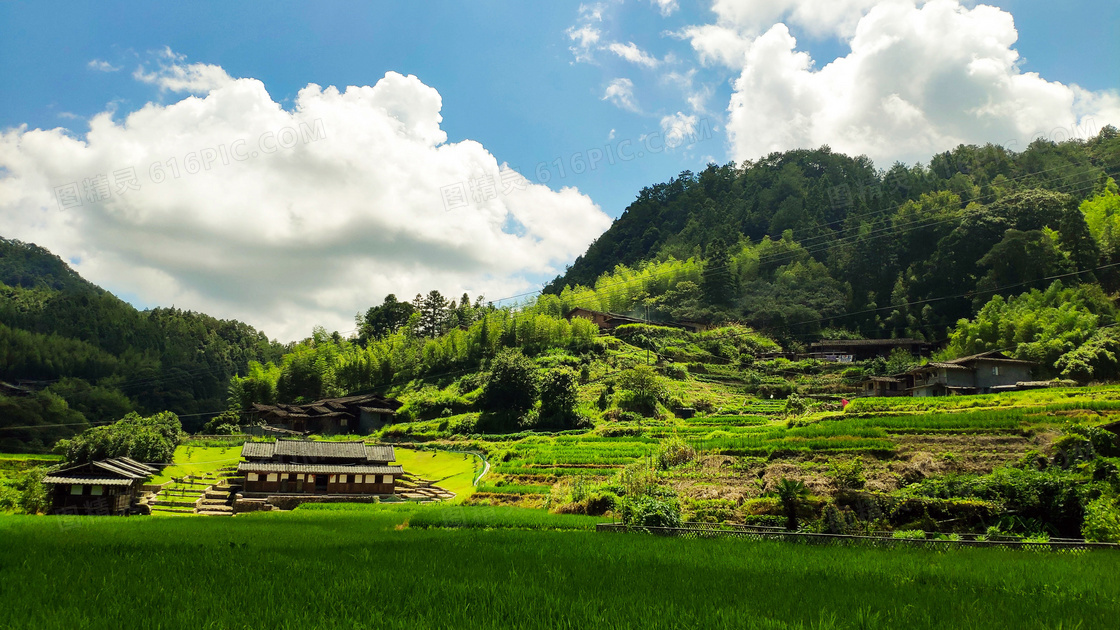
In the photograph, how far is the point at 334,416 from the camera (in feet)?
188

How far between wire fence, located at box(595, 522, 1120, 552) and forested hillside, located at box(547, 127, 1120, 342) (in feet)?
204

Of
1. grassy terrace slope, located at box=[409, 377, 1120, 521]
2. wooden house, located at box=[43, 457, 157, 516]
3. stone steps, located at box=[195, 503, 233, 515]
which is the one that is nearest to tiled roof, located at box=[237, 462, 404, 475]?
stone steps, located at box=[195, 503, 233, 515]

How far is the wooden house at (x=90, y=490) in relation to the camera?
93.2ft

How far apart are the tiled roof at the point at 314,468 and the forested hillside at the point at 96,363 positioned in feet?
122

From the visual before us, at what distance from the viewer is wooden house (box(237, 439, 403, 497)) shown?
34438 millimetres

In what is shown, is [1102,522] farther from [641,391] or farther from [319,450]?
[641,391]

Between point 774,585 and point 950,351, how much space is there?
200 feet

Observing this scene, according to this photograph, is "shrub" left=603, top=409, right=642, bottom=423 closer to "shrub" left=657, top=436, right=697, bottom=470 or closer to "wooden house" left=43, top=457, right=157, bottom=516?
"shrub" left=657, top=436, right=697, bottom=470

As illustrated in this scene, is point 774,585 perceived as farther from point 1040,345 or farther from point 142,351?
point 142,351

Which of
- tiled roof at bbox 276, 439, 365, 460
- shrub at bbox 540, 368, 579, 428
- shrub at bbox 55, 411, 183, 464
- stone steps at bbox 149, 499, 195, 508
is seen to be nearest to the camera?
stone steps at bbox 149, 499, 195, 508

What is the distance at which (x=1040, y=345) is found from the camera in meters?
43.1

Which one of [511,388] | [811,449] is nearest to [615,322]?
[511,388]

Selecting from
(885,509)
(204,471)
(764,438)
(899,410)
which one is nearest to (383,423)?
(204,471)

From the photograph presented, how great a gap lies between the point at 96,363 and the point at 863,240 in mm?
109089
